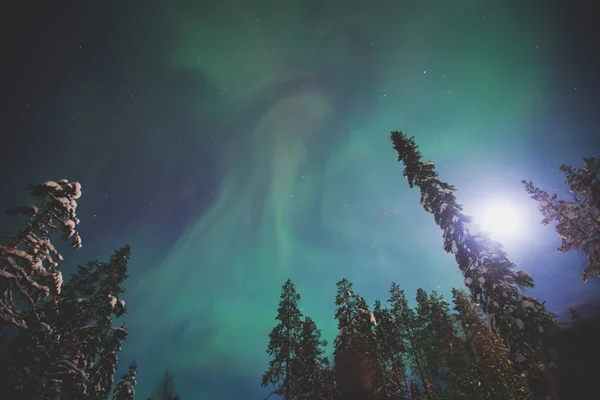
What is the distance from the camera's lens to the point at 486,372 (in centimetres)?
1505

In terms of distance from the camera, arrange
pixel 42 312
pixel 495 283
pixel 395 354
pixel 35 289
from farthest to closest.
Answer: pixel 395 354 < pixel 42 312 < pixel 495 283 < pixel 35 289

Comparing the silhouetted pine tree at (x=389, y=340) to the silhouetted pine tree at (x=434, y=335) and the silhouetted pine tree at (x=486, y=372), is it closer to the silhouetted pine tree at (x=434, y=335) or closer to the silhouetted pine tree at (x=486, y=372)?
the silhouetted pine tree at (x=434, y=335)

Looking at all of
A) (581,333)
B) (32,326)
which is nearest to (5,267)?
(32,326)

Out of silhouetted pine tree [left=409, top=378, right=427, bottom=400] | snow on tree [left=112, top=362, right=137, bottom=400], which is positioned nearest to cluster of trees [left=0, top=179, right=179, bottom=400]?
snow on tree [left=112, top=362, right=137, bottom=400]

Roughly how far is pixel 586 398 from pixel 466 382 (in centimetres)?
1235

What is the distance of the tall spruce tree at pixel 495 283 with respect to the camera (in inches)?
336

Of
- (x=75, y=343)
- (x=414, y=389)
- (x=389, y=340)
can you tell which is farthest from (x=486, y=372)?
(x=75, y=343)

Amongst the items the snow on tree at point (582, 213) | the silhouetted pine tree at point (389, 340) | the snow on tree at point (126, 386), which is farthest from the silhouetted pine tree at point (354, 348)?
the snow on tree at point (126, 386)

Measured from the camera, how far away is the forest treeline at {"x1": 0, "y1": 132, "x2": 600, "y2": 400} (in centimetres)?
782

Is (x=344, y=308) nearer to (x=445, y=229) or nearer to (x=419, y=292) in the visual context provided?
(x=419, y=292)

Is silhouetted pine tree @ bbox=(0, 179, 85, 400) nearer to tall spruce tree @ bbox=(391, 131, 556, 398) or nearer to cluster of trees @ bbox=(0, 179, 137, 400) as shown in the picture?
cluster of trees @ bbox=(0, 179, 137, 400)

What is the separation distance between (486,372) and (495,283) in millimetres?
9861

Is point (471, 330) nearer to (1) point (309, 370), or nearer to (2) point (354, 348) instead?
(2) point (354, 348)

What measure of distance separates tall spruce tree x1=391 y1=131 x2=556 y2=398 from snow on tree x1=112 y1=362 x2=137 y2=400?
28086 millimetres
